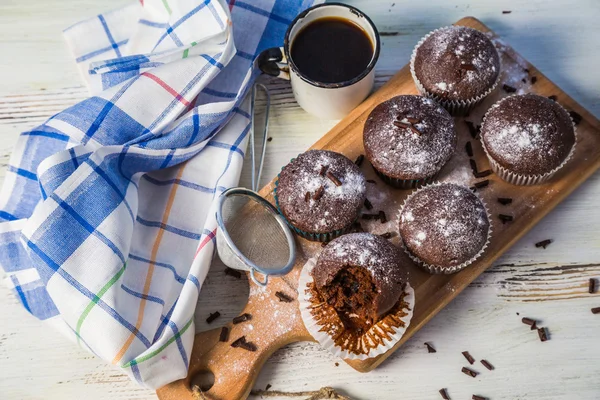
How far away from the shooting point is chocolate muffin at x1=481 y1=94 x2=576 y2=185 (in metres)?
2.88

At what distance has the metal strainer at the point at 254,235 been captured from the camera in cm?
295

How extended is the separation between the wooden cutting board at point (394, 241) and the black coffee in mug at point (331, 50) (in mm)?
235

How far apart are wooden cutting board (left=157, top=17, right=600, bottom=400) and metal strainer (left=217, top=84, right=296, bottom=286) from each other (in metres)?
0.10

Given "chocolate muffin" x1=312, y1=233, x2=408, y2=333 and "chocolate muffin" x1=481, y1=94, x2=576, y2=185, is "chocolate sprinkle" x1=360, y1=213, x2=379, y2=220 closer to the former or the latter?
"chocolate muffin" x1=312, y1=233, x2=408, y2=333

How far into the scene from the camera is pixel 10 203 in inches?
122

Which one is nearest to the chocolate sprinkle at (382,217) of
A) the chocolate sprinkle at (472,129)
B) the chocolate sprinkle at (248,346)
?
the chocolate sprinkle at (472,129)

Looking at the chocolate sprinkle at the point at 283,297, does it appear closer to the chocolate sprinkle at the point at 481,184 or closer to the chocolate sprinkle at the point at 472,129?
the chocolate sprinkle at the point at 481,184

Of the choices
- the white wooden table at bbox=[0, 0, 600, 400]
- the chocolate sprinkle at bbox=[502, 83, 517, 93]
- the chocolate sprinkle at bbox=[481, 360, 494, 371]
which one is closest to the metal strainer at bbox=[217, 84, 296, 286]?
the white wooden table at bbox=[0, 0, 600, 400]

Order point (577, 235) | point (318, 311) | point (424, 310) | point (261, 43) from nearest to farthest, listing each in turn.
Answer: point (318, 311), point (424, 310), point (577, 235), point (261, 43)

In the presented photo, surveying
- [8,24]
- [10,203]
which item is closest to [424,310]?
[10,203]

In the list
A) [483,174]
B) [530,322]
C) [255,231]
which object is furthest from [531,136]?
[255,231]

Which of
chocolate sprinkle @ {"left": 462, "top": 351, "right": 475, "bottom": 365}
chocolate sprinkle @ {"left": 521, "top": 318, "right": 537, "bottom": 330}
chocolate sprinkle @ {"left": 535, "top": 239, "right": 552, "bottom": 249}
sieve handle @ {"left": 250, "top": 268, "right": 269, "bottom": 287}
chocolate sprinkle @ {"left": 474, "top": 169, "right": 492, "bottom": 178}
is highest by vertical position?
chocolate sprinkle @ {"left": 474, "top": 169, "right": 492, "bottom": 178}

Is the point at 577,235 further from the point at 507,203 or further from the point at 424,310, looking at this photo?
the point at 424,310

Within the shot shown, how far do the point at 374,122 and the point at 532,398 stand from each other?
145 cm
